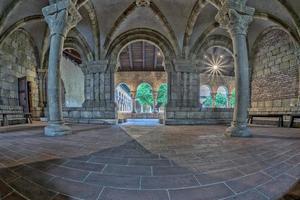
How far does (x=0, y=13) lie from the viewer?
6.15 m

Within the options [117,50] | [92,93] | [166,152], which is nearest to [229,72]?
Result: [117,50]

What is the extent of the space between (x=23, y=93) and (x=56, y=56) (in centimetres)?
535

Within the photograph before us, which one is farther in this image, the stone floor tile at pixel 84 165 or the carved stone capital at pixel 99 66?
the carved stone capital at pixel 99 66

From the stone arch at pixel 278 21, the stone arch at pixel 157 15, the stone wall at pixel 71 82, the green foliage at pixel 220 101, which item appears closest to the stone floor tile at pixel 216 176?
the stone arch at pixel 157 15

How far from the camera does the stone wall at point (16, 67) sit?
7.10 meters

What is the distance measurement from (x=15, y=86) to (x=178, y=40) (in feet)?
26.3

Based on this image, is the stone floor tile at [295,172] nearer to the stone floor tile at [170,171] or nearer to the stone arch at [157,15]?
the stone floor tile at [170,171]

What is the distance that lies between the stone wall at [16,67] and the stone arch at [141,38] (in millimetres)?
4088

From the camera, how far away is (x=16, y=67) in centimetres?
773

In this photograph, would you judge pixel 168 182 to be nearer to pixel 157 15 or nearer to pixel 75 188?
pixel 75 188

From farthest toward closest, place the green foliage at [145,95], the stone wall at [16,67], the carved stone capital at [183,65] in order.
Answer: the green foliage at [145,95], the carved stone capital at [183,65], the stone wall at [16,67]

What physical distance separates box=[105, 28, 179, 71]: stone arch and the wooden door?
4.05 meters

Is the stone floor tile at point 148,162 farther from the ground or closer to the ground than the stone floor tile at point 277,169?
farther from the ground

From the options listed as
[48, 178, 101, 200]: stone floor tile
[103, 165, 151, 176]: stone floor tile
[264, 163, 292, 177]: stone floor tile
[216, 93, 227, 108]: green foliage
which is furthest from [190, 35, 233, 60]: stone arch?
[216, 93, 227, 108]: green foliage
